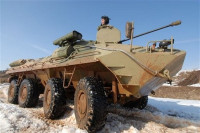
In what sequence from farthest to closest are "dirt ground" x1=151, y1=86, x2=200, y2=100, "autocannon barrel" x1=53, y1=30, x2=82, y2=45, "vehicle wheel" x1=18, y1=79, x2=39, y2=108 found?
"dirt ground" x1=151, y1=86, x2=200, y2=100 < "vehicle wheel" x1=18, y1=79, x2=39, y2=108 < "autocannon barrel" x1=53, y1=30, x2=82, y2=45

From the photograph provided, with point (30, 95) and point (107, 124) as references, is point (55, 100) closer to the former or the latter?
point (107, 124)

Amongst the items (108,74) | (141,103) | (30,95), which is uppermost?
(108,74)

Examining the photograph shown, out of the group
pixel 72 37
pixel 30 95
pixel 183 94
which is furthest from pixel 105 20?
pixel 183 94

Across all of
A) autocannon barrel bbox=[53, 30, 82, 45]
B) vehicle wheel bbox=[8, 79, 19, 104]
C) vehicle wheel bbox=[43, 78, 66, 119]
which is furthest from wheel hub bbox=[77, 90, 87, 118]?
vehicle wheel bbox=[8, 79, 19, 104]

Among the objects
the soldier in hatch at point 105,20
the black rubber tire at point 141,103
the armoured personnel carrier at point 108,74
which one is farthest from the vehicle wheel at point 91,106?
the black rubber tire at point 141,103

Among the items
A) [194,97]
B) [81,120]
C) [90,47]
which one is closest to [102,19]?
[90,47]

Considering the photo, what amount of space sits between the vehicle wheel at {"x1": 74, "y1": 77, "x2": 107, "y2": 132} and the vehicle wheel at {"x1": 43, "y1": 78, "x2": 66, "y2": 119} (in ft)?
3.01

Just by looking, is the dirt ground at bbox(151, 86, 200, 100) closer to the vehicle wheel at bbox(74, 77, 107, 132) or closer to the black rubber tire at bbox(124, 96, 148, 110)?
the black rubber tire at bbox(124, 96, 148, 110)

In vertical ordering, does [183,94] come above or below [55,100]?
below

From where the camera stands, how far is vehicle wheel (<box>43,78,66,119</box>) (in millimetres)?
5281

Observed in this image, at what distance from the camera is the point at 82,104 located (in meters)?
4.47

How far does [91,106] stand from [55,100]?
1.59 metres

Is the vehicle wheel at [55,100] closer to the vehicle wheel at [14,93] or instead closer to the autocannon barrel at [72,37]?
the autocannon barrel at [72,37]

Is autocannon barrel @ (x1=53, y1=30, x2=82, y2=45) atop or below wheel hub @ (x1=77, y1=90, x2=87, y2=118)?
atop
